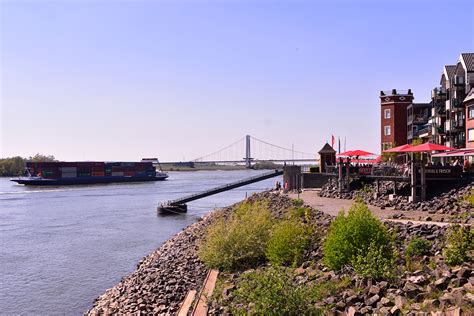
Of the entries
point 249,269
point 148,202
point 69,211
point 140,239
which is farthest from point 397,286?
point 148,202

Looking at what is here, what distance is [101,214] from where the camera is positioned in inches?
2301

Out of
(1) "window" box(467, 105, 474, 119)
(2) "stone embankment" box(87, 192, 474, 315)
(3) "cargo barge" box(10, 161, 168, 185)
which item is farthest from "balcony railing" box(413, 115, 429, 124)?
(3) "cargo barge" box(10, 161, 168, 185)

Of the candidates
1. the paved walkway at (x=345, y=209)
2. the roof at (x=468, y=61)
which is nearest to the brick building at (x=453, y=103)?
the roof at (x=468, y=61)

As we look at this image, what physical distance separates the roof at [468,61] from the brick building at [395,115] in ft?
41.0

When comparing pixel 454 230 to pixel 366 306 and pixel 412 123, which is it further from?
pixel 412 123

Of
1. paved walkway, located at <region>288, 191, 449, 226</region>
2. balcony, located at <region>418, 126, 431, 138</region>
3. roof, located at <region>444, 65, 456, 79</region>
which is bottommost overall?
paved walkway, located at <region>288, 191, 449, 226</region>

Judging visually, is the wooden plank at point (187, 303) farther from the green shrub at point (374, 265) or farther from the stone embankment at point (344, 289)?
the green shrub at point (374, 265)

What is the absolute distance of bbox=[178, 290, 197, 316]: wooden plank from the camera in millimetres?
18044

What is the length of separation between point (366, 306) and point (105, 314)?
11280 millimetres

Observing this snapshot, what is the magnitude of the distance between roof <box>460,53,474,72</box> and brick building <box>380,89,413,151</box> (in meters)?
12.5

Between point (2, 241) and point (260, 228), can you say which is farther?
point (2, 241)

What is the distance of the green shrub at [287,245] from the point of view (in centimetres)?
2060

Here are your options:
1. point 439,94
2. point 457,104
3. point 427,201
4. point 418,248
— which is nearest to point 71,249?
point 427,201

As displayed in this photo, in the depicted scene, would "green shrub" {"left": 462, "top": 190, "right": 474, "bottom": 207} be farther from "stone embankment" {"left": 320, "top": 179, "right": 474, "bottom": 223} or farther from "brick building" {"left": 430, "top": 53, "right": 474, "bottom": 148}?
"brick building" {"left": 430, "top": 53, "right": 474, "bottom": 148}
